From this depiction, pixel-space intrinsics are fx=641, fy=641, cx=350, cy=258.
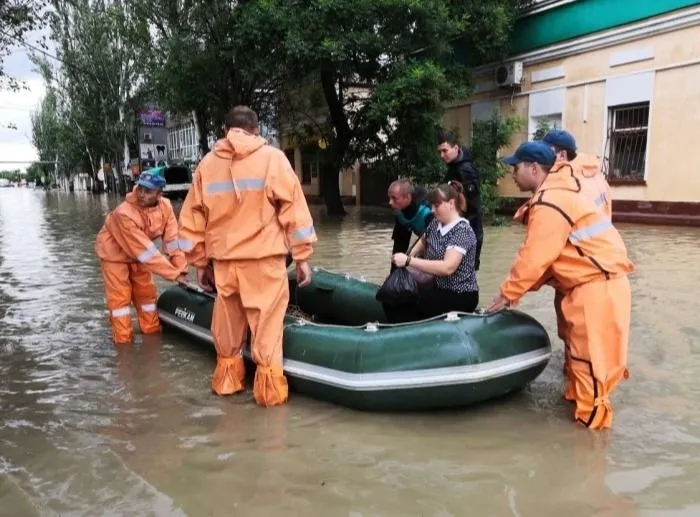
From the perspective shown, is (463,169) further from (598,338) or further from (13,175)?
(13,175)

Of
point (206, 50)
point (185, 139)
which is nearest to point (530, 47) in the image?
point (206, 50)

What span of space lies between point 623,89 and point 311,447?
40.8 feet

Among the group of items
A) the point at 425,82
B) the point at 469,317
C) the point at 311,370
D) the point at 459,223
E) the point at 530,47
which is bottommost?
the point at 311,370

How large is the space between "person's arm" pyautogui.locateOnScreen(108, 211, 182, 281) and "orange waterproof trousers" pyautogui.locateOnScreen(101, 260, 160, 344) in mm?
314

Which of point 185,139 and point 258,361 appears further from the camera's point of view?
point 185,139

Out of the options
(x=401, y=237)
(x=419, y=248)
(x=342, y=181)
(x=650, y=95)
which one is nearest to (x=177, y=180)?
(x=342, y=181)

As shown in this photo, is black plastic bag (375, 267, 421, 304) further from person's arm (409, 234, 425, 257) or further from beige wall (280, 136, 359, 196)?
beige wall (280, 136, 359, 196)

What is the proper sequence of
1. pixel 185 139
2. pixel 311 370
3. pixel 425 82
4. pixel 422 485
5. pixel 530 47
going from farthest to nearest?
pixel 185 139
pixel 530 47
pixel 425 82
pixel 311 370
pixel 422 485

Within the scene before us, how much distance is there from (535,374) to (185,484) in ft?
6.55

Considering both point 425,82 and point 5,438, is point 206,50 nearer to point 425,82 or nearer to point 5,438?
point 425,82

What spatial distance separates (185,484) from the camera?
2.89m

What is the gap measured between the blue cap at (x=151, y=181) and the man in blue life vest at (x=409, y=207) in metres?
1.75

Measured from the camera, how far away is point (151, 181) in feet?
16.0

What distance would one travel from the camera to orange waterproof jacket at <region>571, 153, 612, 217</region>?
3.53 meters
